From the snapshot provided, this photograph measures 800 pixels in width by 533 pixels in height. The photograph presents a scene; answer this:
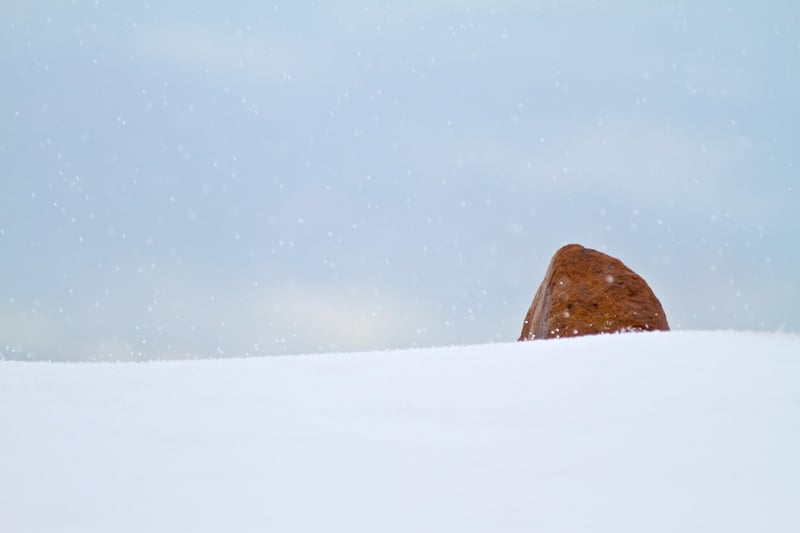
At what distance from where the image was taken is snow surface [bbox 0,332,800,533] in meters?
1.85

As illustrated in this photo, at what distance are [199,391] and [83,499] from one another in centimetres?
101

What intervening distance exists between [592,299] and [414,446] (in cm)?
523

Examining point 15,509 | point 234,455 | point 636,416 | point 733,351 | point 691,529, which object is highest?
point 733,351

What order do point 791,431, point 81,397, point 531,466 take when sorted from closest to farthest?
point 531,466, point 791,431, point 81,397

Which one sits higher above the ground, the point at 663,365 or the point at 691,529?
the point at 663,365

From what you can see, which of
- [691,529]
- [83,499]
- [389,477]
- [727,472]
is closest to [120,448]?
[83,499]

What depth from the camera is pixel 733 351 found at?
359cm

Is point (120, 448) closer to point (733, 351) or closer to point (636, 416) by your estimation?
point (636, 416)

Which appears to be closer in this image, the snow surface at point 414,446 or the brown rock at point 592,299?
the snow surface at point 414,446

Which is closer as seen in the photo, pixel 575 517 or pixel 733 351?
pixel 575 517

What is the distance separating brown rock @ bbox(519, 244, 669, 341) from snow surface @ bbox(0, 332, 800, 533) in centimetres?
358

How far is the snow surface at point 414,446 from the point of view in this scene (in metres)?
1.85

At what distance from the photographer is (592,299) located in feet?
23.5

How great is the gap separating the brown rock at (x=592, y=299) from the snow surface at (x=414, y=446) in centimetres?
358
